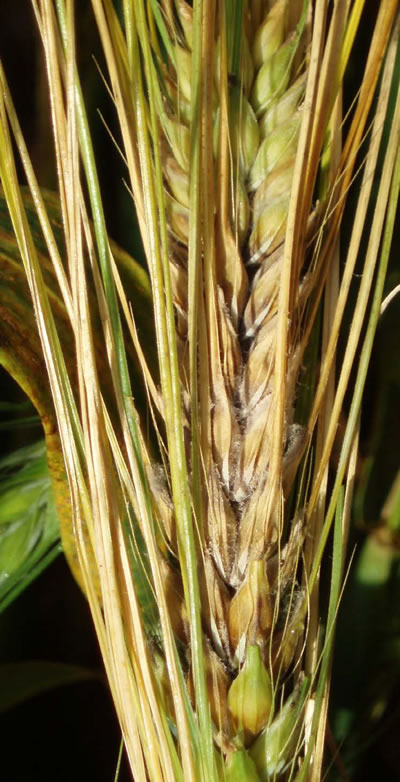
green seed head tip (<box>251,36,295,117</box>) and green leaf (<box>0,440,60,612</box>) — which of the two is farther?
green leaf (<box>0,440,60,612</box>)

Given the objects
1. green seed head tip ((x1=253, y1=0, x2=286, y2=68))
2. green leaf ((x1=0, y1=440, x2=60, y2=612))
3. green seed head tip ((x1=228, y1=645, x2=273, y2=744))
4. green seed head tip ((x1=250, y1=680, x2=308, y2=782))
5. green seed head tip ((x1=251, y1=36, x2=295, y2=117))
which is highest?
green seed head tip ((x1=253, y1=0, x2=286, y2=68))

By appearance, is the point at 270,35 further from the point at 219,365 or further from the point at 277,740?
the point at 277,740

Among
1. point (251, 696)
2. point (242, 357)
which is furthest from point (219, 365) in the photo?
point (251, 696)

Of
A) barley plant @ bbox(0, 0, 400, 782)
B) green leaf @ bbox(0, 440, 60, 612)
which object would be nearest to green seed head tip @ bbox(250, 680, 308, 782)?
barley plant @ bbox(0, 0, 400, 782)

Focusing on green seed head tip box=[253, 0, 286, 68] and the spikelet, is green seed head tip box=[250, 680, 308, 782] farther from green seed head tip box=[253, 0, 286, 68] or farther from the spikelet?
green seed head tip box=[253, 0, 286, 68]

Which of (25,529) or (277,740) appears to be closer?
(277,740)

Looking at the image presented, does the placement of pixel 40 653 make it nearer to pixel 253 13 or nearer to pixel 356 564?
pixel 356 564

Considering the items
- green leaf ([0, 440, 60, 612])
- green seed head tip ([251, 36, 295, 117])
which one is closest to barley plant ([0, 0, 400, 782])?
green seed head tip ([251, 36, 295, 117])

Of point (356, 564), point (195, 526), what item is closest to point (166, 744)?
point (195, 526)

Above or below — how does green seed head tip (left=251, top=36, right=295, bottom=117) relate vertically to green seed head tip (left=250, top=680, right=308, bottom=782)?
above
